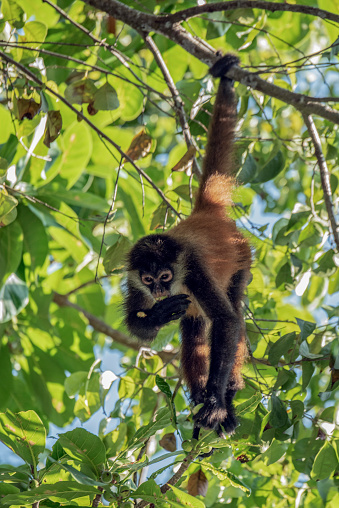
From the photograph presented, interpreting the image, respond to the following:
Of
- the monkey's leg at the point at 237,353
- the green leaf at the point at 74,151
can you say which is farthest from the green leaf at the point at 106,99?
the monkey's leg at the point at 237,353

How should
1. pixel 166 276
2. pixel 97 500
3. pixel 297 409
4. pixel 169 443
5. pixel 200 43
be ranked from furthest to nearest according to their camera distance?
1. pixel 166 276
2. pixel 200 43
3. pixel 169 443
4. pixel 297 409
5. pixel 97 500

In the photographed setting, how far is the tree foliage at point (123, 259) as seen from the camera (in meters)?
3.23

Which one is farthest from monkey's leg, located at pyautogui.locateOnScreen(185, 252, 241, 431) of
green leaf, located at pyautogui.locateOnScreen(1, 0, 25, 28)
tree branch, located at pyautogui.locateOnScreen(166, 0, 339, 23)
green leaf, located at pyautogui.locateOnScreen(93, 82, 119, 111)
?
Result: green leaf, located at pyautogui.locateOnScreen(1, 0, 25, 28)

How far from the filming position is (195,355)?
4.70 meters

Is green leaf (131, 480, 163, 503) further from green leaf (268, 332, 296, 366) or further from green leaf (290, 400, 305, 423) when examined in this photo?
green leaf (268, 332, 296, 366)

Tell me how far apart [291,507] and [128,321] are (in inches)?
82.4

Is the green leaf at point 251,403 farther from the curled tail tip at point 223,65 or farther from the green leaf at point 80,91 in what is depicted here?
the green leaf at point 80,91

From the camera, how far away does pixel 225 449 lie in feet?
11.5

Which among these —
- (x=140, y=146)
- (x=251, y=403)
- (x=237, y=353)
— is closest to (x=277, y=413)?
(x=251, y=403)

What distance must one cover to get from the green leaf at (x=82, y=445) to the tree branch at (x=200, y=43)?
251 cm

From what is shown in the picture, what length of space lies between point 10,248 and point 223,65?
2.62 m

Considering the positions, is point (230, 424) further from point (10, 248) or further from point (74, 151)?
point (74, 151)

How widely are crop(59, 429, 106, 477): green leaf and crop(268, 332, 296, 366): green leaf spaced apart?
1.35 m

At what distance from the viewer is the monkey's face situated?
4637 millimetres
